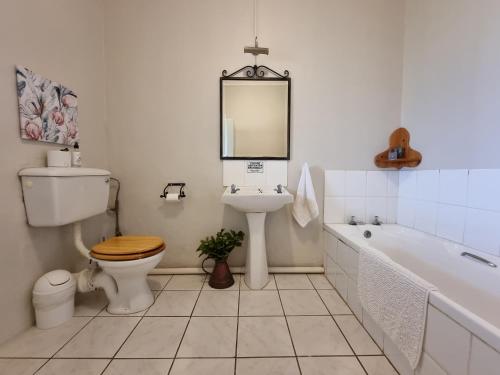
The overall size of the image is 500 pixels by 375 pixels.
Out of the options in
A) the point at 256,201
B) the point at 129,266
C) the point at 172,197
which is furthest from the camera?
the point at 172,197

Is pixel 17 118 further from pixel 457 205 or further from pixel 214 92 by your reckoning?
pixel 457 205

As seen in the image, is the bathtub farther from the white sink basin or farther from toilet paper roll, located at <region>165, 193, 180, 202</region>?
toilet paper roll, located at <region>165, 193, 180, 202</region>

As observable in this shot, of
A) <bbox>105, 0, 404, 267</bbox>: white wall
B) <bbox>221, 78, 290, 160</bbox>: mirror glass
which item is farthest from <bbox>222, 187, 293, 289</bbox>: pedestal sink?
<bbox>221, 78, 290, 160</bbox>: mirror glass

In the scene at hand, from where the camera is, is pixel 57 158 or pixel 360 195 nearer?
pixel 57 158

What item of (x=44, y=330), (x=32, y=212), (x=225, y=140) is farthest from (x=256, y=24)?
(x=44, y=330)

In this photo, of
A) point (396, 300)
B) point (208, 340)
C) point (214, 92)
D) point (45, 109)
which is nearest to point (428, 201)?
point (396, 300)

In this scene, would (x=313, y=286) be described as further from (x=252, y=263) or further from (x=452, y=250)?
(x=452, y=250)

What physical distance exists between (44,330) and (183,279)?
0.87 m

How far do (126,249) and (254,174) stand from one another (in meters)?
1.10

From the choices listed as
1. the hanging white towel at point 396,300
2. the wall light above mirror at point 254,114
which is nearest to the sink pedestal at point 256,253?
the wall light above mirror at point 254,114

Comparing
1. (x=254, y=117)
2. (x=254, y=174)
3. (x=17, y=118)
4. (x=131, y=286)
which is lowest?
(x=131, y=286)

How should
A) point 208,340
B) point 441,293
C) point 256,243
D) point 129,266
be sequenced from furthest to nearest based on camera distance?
point 256,243 < point 129,266 < point 208,340 < point 441,293

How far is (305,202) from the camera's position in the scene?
6.27ft

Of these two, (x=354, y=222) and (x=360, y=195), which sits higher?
(x=360, y=195)
